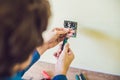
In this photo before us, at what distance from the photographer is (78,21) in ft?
2.71

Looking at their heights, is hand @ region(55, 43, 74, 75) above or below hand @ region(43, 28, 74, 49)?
below

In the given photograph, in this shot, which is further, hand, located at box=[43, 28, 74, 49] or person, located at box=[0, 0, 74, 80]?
hand, located at box=[43, 28, 74, 49]

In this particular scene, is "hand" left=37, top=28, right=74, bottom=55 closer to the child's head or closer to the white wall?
the white wall

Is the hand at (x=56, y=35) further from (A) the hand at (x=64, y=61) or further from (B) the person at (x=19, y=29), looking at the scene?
(B) the person at (x=19, y=29)

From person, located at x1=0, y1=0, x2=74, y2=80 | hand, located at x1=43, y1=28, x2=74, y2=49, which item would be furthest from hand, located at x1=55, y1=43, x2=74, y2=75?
person, located at x1=0, y1=0, x2=74, y2=80

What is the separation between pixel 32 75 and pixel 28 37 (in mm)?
580

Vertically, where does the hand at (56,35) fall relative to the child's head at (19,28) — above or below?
below

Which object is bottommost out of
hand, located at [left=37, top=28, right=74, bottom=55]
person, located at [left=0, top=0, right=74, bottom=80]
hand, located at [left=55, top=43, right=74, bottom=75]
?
hand, located at [left=55, top=43, right=74, bottom=75]

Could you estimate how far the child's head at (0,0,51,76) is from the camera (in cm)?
33

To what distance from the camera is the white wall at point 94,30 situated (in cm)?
78

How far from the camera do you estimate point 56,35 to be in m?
0.83

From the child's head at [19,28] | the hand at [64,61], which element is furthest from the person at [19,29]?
the hand at [64,61]

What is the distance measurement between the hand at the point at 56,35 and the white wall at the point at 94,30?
0.04 meters

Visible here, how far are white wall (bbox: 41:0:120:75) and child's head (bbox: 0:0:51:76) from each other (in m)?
0.36
